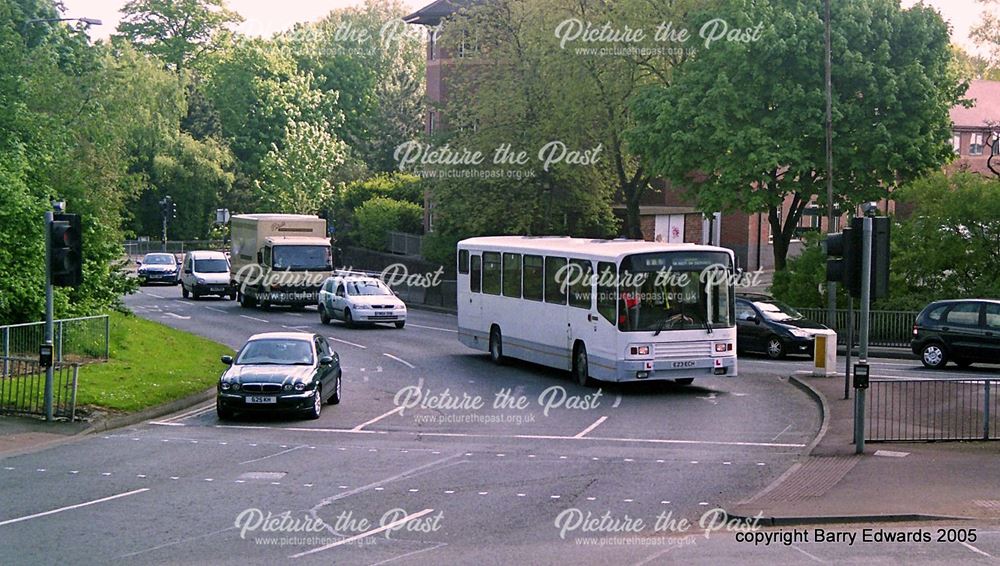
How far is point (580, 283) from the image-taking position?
27500 mm

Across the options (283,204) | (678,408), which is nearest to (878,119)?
(678,408)

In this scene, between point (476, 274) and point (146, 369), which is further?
point (476, 274)

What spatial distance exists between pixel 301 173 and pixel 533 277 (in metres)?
58.4

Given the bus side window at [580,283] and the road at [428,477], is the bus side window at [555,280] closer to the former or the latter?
the bus side window at [580,283]

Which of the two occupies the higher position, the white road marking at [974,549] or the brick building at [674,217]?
the brick building at [674,217]

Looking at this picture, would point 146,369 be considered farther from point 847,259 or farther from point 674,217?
point 674,217

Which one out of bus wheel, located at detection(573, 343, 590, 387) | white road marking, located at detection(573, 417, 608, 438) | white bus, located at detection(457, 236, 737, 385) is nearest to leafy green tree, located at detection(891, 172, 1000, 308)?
white bus, located at detection(457, 236, 737, 385)

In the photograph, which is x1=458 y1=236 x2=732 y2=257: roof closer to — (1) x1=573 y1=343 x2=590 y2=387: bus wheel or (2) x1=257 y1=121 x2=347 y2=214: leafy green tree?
(1) x1=573 y1=343 x2=590 y2=387: bus wheel

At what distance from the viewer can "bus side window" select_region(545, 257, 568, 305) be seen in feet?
93.4

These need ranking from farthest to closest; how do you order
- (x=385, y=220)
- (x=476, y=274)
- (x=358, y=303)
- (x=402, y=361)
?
(x=385, y=220), (x=358, y=303), (x=402, y=361), (x=476, y=274)

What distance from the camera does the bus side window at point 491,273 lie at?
105ft

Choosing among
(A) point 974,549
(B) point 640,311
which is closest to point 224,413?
(B) point 640,311

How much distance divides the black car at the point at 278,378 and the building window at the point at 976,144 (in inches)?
2665

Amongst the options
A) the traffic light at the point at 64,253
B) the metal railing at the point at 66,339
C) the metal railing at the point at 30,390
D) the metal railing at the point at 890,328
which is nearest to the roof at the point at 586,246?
the metal railing at the point at 66,339
